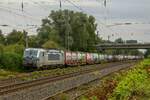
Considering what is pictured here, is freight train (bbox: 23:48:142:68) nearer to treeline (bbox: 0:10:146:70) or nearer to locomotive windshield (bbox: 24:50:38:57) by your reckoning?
locomotive windshield (bbox: 24:50:38:57)

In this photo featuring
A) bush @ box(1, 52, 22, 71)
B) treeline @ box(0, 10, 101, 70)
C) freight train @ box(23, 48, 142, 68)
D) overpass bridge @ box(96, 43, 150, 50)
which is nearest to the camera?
freight train @ box(23, 48, 142, 68)

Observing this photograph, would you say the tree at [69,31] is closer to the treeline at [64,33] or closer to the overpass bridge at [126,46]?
the treeline at [64,33]

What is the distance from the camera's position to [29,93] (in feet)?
86.6

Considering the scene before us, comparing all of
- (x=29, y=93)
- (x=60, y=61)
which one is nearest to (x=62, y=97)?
(x=29, y=93)

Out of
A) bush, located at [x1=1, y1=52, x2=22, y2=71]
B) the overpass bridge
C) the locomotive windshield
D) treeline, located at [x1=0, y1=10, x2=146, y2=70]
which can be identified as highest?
treeline, located at [x1=0, y1=10, x2=146, y2=70]

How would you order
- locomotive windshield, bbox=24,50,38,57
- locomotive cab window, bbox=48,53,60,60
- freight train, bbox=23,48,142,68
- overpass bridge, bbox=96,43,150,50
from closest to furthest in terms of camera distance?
freight train, bbox=23,48,142,68, locomotive windshield, bbox=24,50,38,57, locomotive cab window, bbox=48,53,60,60, overpass bridge, bbox=96,43,150,50

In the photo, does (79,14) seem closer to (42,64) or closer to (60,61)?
(60,61)

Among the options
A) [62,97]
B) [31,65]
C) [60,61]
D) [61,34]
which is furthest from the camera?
[61,34]

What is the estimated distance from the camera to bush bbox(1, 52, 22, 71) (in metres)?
57.8

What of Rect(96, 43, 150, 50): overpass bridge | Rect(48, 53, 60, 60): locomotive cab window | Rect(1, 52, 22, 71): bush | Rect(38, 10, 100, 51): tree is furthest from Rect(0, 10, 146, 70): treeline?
Rect(1, 52, 22, 71): bush

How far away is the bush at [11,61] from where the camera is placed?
190 feet

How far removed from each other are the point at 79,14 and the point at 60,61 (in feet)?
203

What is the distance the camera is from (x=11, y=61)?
58.6 metres

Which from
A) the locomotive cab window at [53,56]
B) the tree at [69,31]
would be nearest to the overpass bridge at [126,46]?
the tree at [69,31]
